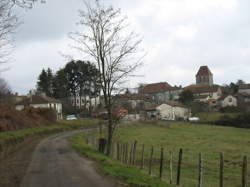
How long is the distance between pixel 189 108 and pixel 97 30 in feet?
249

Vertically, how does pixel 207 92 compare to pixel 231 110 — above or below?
above

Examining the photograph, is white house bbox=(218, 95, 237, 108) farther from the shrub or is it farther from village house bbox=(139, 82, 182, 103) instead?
village house bbox=(139, 82, 182, 103)

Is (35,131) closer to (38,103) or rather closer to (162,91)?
(38,103)

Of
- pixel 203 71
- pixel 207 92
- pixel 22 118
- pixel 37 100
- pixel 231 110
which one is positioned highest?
pixel 203 71

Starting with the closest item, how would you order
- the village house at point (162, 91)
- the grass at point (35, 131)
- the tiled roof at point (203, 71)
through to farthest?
the grass at point (35, 131) < the village house at point (162, 91) < the tiled roof at point (203, 71)

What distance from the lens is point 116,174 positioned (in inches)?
556

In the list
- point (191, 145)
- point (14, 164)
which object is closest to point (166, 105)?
point (191, 145)

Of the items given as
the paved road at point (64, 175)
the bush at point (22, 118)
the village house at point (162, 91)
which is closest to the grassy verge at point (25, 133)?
the bush at point (22, 118)

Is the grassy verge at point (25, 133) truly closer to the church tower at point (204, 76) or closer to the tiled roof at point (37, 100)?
the tiled roof at point (37, 100)

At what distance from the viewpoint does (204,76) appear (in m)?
168

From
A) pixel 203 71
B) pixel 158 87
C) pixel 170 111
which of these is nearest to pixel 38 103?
pixel 170 111

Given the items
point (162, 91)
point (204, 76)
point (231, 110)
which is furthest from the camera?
point (204, 76)

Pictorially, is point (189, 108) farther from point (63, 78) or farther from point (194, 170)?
point (194, 170)

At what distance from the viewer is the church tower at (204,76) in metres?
166
